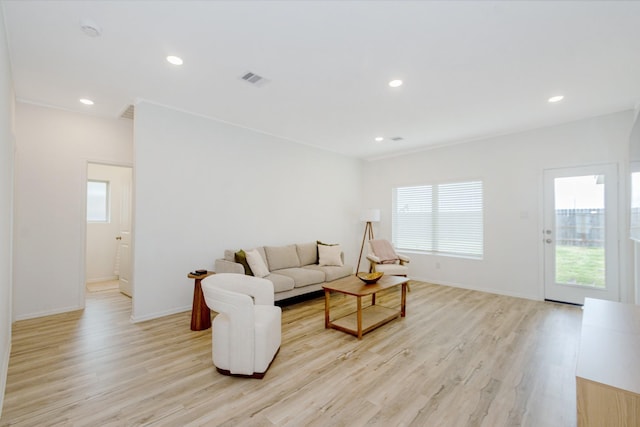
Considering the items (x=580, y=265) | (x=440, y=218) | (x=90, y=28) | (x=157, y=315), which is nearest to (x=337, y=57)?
(x=90, y=28)

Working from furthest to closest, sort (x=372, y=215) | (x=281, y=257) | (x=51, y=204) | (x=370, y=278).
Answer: (x=372, y=215) < (x=281, y=257) < (x=51, y=204) < (x=370, y=278)

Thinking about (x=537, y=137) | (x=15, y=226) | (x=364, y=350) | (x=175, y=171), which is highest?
(x=537, y=137)

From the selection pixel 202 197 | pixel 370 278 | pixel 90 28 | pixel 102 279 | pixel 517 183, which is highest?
pixel 90 28

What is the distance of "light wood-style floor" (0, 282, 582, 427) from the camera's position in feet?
6.29

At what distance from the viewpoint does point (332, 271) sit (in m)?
4.77

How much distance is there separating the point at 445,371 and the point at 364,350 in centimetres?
74

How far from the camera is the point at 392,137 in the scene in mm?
5203

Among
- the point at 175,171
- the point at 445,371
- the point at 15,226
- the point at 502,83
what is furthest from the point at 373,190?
the point at 15,226

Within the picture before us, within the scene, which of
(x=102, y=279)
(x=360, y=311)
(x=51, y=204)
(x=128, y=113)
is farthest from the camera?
(x=102, y=279)

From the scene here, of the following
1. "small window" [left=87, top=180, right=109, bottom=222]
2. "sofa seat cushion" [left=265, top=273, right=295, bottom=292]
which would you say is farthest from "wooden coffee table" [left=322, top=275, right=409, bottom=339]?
"small window" [left=87, top=180, right=109, bottom=222]

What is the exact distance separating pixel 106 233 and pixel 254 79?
527 cm

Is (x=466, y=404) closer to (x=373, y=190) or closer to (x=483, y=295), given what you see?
(x=483, y=295)

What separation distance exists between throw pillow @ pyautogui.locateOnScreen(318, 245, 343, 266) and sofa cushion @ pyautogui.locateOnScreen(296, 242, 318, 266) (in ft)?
0.33

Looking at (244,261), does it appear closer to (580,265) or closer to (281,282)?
(281,282)
